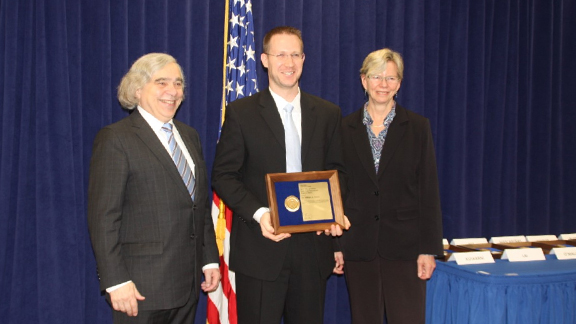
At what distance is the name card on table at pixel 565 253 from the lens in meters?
3.30

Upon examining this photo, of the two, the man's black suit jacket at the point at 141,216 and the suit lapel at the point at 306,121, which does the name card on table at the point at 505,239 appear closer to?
the suit lapel at the point at 306,121

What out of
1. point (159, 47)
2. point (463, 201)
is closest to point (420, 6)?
point (463, 201)

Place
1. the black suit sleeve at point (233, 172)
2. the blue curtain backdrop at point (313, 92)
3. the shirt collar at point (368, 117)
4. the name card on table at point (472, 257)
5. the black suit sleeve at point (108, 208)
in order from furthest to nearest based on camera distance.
→ the name card on table at point (472, 257) → the blue curtain backdrop at point (313, 92) → the shirt collar at point (368, 117) → the black suit sleeve at point (233, 172) → the black suit sleeve at point (108, 208)

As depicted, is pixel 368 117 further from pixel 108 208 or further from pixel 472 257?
pixel 108 208

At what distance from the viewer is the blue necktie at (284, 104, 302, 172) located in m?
2.19

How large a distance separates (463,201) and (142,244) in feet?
10.4

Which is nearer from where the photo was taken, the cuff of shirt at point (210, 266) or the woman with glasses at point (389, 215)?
the cuff of shirt at point (210, 266)

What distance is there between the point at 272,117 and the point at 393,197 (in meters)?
0.87

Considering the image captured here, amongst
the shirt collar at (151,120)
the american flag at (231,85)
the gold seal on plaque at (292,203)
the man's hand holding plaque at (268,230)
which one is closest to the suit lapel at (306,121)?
the gold seal on plaque at (292,203)

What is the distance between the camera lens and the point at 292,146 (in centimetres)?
220

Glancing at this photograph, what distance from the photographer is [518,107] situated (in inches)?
177

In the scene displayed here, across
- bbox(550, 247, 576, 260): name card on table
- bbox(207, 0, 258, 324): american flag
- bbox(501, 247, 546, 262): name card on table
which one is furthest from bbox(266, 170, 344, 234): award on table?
bbox(550, 247, 576, 260): name card on table

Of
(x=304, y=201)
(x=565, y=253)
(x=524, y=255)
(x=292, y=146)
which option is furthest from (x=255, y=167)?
(x=565, y=253)

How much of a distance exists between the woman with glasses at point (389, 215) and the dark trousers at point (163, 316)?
2.97 ft
